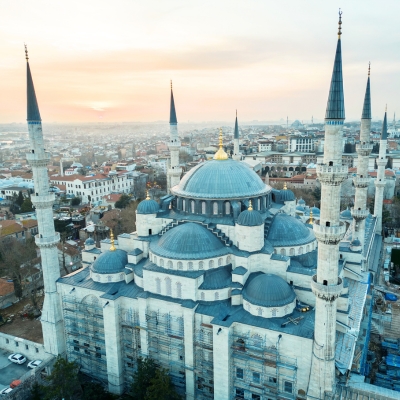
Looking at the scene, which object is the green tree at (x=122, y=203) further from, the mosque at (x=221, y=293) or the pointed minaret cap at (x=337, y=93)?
the pointed minaret cap at (x=337, y=93)

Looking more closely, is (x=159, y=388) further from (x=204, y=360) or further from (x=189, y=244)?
(x=189, y=244)

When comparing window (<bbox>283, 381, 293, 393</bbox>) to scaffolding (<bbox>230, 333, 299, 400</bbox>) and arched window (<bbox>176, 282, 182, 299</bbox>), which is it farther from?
arched window (<bbox>176, 282, 182, 299</bbox>)

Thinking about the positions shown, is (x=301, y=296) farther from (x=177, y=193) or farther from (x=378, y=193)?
(x=378, y=193)

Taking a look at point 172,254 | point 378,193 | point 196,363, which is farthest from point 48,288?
point 378,193

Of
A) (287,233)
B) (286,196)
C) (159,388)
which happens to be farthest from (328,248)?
(286,196)

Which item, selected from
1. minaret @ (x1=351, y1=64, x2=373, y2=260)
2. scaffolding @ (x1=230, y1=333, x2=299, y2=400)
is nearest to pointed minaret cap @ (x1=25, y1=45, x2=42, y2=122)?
scaffolding @ (x1=230, y1=333, x2=299, y2=400)

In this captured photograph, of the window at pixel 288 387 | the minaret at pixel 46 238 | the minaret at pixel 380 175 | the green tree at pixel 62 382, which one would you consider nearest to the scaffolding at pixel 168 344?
the green tree at pixel 62 382

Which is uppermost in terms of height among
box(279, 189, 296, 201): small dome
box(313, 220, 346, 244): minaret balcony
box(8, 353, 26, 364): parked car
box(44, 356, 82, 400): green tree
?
box(313, 220, 346, 244): minaret balcony
